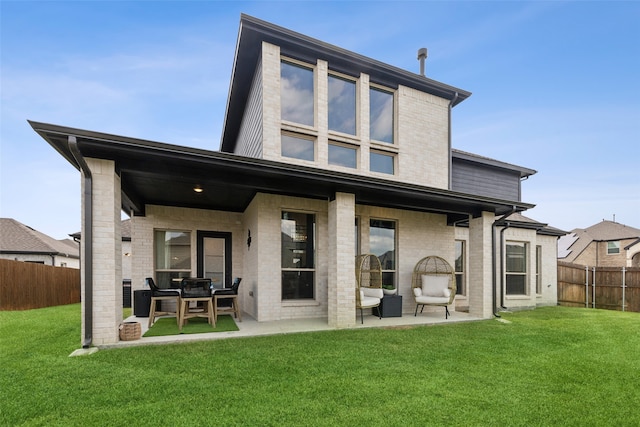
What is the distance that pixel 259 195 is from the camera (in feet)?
22.3

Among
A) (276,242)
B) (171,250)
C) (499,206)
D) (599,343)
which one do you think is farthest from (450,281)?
(171,250)

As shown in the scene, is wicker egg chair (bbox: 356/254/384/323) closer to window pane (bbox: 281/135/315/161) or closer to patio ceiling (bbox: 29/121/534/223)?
patio ceiling (bbox: 29/121/534/223)

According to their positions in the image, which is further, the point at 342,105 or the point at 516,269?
the point at 516,269

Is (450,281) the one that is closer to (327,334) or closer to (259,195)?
(327,334)

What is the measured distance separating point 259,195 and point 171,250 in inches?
139

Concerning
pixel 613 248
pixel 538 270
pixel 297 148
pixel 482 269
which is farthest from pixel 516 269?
pixel 613 248

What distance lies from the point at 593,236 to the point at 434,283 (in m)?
22.5

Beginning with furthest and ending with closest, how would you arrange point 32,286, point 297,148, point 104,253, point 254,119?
point 32,286 → point 254,119 → point 297,148 → point 104,253

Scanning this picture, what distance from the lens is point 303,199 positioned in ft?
23.9

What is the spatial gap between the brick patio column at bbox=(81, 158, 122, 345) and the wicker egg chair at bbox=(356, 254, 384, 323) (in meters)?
4.59

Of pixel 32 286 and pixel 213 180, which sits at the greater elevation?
pixel 213 180

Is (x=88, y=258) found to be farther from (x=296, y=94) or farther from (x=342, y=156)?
(x=342, y=156)

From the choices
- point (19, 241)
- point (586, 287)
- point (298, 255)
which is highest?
point (298, 255)

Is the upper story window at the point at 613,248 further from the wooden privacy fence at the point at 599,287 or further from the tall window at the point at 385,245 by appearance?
the tall window at the point at 385,245
